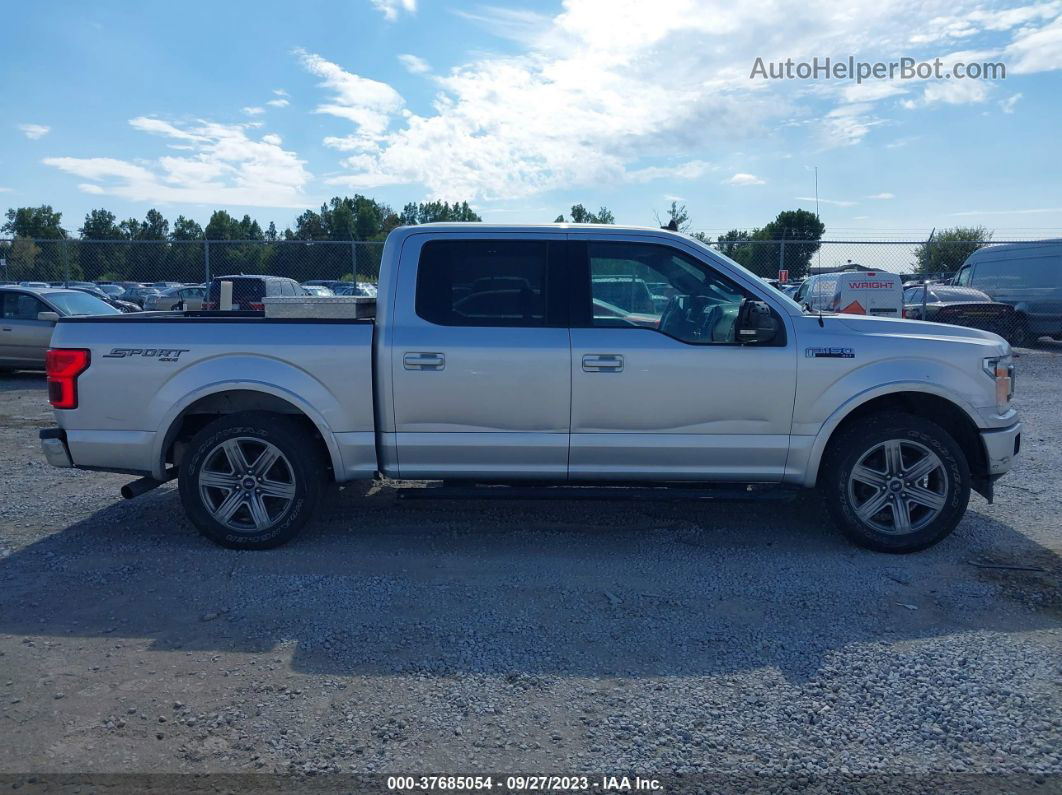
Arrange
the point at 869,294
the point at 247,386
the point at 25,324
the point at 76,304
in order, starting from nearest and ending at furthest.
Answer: the point at 247,386 → the point at 869,294 → the point at 25,324 → the point at 76,304

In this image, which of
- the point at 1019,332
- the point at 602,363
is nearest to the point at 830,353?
the point at 602,363

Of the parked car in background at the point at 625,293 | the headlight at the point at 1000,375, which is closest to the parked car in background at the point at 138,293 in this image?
the parked car in background at the point at 625,293

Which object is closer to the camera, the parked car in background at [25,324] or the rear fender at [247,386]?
the rear fender at [247,386]

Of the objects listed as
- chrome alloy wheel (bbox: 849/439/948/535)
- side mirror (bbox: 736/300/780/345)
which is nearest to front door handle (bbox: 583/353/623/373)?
side mirror (bbox: 736/300/780/345)

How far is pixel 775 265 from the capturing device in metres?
18.4

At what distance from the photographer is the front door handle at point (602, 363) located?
5.37 m

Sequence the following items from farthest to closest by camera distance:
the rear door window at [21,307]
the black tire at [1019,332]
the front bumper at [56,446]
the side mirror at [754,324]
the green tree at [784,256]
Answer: the black tire at [1019,332]
the green tree at [784,256]
the rear door window at [21,307]
the front bumper at [56,446]
the side mirror at [754,324]

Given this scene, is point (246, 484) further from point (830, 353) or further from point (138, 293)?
point (138, 293)

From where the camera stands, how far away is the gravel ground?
11.2 feet

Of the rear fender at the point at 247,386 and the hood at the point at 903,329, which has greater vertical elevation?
the hood at the point at 903,329

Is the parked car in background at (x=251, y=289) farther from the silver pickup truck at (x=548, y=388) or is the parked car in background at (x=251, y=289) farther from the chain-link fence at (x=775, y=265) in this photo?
the silver pickup truck at (x=548, y=388)

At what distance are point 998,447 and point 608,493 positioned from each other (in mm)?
2487

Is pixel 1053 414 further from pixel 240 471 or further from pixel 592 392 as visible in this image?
pixel 240 471

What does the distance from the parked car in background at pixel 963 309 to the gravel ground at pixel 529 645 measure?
1330 cm
